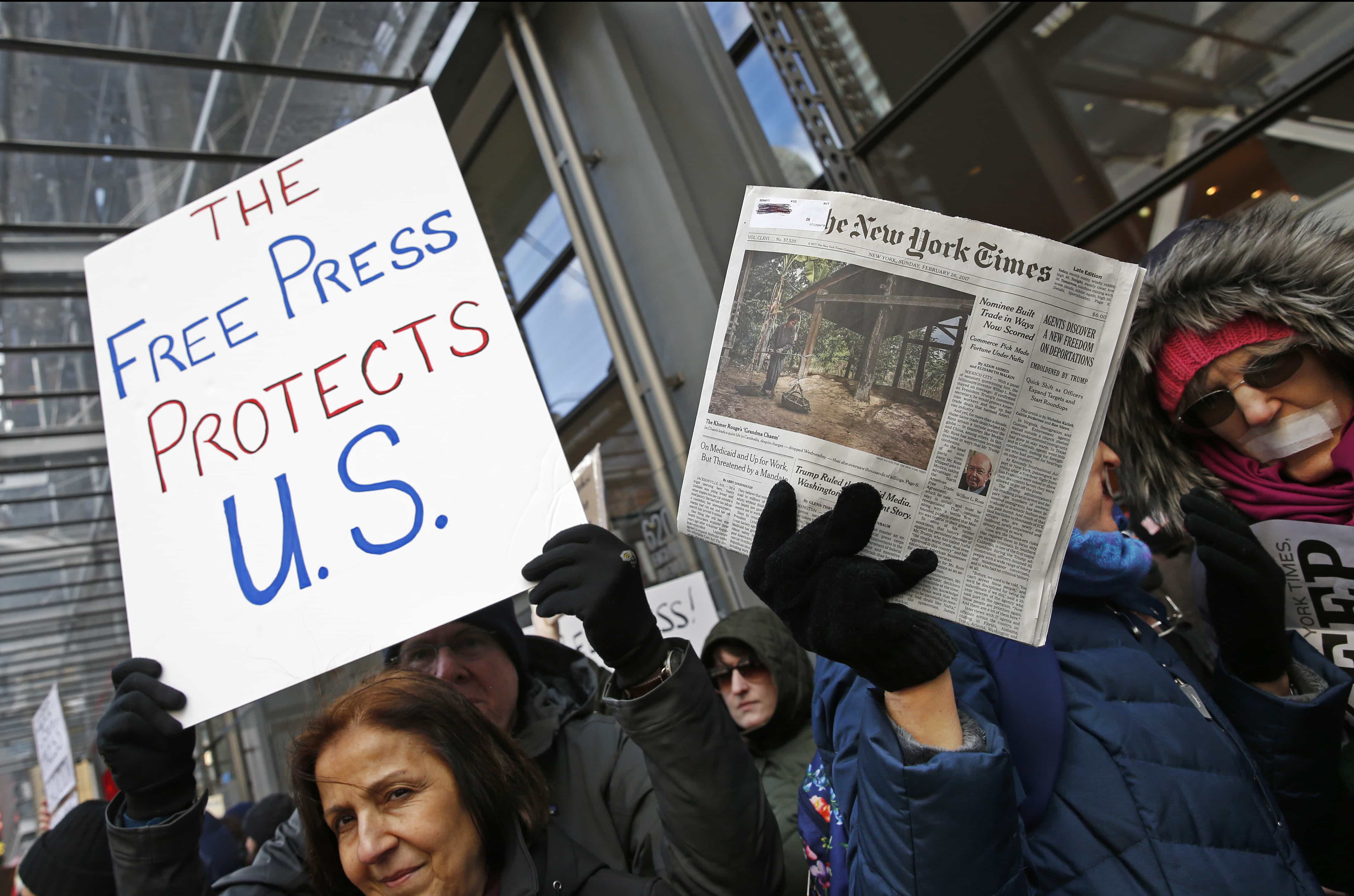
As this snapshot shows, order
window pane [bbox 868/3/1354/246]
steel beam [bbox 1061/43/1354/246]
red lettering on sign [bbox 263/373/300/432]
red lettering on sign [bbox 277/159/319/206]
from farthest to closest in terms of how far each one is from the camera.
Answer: window pane [bbox 868/3/1354/246] < steel beam [bbox 1061/43/1354/246] < red lettering on sign [bbox 277/159/319/206] < red lettering on sign [bbox 263/373/300/432]

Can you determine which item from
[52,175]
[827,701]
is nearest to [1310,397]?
[827,701]

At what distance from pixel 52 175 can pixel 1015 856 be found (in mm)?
4770

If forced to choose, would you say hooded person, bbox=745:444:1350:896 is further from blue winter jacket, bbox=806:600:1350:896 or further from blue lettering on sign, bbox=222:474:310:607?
blue lettering on sign, bbox=222:474:310:607

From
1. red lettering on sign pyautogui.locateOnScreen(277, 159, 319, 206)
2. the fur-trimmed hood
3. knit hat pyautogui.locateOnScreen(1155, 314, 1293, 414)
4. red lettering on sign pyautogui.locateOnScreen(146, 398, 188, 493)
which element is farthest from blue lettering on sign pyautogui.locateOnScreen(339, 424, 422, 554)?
knit hat pyautogui.locateOnScreen(1155, 314, 1293, 414)

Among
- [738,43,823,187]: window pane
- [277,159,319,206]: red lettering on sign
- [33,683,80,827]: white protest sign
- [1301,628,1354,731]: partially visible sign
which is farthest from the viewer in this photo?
[33,683,80,827]: white protest sign

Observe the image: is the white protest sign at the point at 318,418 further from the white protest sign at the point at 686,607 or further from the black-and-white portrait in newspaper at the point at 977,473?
the white protest sign at the point at 686,607

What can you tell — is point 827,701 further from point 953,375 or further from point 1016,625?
point 953,375

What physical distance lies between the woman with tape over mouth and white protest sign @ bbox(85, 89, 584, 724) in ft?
3.53

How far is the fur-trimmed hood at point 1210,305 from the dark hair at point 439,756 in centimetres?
127

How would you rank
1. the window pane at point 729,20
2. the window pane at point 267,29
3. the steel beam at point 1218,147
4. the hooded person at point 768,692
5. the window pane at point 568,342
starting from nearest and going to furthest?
1. the hooded person at point 768,692
2. the steel beam at point 1218,147
3. the window pane at point 267,29
4. the window pane at point 729,20
5. the window pane at point 568,342

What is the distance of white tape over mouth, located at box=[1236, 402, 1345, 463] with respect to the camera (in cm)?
147

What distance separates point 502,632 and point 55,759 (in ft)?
15.0

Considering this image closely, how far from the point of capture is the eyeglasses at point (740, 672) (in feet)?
7.61

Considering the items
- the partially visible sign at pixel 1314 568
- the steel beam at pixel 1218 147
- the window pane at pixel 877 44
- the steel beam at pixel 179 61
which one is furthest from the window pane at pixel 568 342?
the partially visible sign at pixel 1314 568
